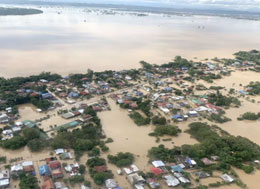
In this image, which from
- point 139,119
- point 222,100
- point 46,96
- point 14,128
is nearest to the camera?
point 14,128

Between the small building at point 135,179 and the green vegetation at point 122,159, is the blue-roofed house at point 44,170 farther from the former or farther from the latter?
the small building at point 135,179

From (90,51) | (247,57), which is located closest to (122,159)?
(90,51)

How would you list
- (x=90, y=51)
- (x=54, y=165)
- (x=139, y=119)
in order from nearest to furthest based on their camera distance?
(x=54, y=165) → (x=139, y=119) → (x=90, y=51)

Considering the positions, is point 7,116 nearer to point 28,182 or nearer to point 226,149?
point 28,182

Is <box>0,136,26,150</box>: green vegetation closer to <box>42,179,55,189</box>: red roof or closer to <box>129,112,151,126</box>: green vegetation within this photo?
<box>42,179,55,189</box>: red roof

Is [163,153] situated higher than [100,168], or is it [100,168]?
[163,153]
